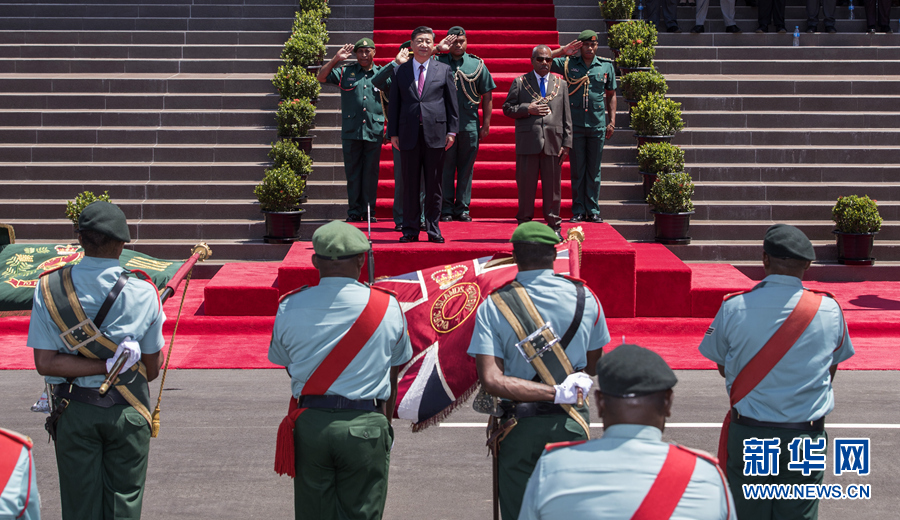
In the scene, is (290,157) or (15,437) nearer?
(15,437)

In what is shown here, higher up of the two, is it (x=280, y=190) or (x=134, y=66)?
(x=134, y=66)

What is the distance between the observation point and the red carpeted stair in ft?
48.0

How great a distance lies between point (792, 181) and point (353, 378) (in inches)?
490

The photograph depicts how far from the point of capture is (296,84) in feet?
50.9

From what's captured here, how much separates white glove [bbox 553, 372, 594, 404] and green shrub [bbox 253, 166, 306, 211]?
936 cm

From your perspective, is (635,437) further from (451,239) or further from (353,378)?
(451,239)

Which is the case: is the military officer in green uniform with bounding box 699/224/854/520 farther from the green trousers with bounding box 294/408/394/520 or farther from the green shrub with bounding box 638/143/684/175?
the green shrub with bounding box 638/143/684/175

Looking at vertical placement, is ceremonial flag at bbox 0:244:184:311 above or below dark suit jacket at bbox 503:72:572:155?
below

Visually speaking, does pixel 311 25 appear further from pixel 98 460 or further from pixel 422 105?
pixel 98 460

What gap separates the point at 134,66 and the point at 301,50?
11.0 feet

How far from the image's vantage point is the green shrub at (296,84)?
15.5m

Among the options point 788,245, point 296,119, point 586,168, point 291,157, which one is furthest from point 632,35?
point 788,245

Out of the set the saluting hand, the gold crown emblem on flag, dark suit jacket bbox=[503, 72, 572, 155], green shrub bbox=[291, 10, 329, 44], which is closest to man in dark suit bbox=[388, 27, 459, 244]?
the saluting hand

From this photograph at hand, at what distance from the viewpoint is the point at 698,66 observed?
17703 mm
